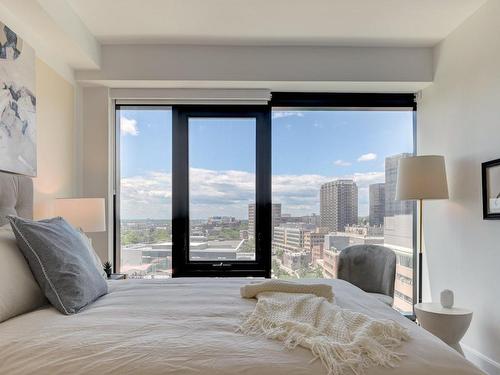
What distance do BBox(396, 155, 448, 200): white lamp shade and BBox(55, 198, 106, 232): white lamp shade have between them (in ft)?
7.88

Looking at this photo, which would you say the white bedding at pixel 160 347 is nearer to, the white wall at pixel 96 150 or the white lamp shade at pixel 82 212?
the white lamp shade at pixel 82 212

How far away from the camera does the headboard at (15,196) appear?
224cm

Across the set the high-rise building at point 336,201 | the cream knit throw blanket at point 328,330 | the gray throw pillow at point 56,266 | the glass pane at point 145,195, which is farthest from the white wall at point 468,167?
the gray throw pillow at point 56,266

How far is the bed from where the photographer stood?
1.16 meters

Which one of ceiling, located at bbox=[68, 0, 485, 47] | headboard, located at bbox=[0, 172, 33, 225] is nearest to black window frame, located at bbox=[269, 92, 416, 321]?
ceiling, located at bbox=[68, 0, 485, 47]

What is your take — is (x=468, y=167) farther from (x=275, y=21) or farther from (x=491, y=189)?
(x=275, y=21)

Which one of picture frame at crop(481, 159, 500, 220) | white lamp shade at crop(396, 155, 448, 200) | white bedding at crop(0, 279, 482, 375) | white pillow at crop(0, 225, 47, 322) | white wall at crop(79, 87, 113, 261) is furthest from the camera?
white wall at crop(79, 87, 113, 261)

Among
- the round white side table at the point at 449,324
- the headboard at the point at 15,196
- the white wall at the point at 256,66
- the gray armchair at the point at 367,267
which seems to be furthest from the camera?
the white wall at the point at 256,66

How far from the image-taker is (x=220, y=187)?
3.98 metres

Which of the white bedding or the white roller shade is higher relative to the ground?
the white roller shade

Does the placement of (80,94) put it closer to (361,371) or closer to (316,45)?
(316,45)

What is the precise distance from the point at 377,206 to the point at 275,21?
2.05 meters

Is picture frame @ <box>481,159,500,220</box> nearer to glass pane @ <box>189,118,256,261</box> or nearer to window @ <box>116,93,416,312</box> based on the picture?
window @ <box>116,93,416,312</box>

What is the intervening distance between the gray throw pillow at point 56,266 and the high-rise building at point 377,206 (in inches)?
117
